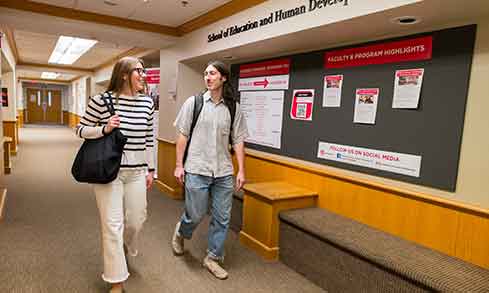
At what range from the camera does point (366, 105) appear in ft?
9.31

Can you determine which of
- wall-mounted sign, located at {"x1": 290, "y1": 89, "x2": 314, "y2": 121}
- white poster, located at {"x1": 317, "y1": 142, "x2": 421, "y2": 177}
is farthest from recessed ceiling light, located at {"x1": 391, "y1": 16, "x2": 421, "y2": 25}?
wall-mounted sign, located at {"x1": 290, "y1": 89, "x2": 314, "y2": 121}

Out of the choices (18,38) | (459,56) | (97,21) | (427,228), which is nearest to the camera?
(459,56)

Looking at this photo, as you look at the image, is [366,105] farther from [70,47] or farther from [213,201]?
[70,47]

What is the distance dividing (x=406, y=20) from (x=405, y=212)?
1390 mm

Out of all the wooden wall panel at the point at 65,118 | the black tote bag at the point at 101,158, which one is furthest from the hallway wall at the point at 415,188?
the wooden wall panel at the point at 65,118

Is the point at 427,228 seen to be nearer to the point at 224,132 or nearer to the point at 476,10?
the point at 476,10

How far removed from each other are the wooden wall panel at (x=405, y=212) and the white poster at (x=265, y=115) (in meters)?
0.40

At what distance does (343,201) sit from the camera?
3016 mm

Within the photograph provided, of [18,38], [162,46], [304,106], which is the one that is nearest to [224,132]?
[304,106]

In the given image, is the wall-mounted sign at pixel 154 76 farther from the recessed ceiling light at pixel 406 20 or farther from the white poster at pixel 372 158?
the recessed ceiling light at pixel 406 20

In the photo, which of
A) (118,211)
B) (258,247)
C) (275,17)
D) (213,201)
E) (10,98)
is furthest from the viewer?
(10,98)

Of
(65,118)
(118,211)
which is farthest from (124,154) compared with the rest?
(65,118)

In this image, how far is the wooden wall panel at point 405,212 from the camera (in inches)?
85.5

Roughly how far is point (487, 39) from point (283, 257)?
222cm
